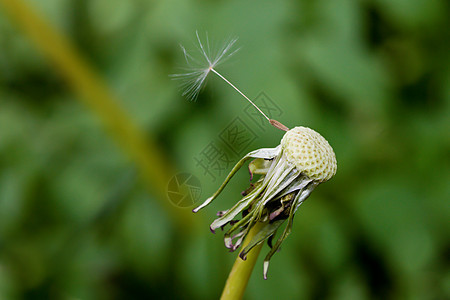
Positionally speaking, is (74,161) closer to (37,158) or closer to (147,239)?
(37,158)

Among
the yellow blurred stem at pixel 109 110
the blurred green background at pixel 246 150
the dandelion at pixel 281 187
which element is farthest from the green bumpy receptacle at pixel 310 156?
the yellow blurred stem at pixel 109 110

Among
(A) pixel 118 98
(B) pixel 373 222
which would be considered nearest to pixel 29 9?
(A) pixel 118 98

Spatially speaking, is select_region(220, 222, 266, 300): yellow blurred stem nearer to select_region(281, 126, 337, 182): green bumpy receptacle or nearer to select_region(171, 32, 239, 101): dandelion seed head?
select_region(281, 126, 337, 182): green bumpy receptacle

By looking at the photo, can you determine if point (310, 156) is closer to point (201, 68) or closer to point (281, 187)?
point (281, 187)

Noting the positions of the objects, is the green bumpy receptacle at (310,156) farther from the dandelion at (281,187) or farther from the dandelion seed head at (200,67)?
the dandelion seed head at (200,67)

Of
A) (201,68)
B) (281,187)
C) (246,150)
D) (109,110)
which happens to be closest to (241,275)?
(281,187)
